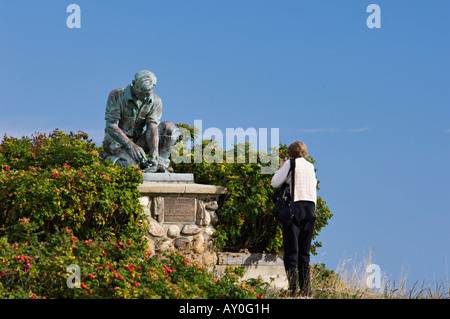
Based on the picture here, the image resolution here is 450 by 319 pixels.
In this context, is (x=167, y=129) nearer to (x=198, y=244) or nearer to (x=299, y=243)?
(x=198, y=244)

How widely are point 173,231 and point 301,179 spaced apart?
2419mm

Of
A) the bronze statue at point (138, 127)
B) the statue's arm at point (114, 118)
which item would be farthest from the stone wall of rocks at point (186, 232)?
the statue's arm at point (114, 118)

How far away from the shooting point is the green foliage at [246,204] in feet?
31.8

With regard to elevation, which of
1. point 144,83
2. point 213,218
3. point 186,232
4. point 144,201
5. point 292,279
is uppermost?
point 144,83

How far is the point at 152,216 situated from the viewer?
29.1 ft

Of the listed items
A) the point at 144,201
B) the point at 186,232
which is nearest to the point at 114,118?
the point at 144,201

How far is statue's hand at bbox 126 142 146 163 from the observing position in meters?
9.45

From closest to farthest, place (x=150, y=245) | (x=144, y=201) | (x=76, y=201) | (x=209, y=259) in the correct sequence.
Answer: (x=76, y=201) < (x=150, y=245) < (x=144, y=201) < (x=209, y=259)

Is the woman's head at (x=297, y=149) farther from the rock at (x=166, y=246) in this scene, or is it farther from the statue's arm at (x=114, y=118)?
the statue's arm at (x=114, y=118)

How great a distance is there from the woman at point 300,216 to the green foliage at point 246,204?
A: 6.14 feet

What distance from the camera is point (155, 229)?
8.72 metres

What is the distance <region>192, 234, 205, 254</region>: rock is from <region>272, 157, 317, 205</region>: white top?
195 centimetres

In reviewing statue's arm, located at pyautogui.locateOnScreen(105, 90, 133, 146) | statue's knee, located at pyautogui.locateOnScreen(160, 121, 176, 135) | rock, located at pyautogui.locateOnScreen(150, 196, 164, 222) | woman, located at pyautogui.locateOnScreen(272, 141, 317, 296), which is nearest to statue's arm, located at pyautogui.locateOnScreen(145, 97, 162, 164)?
statue's knee, located at pyautogui.locateOnScreen(160, 121, 176, 135)
